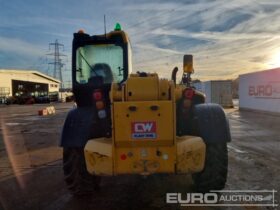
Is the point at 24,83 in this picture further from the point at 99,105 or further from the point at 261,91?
the point at 99,105

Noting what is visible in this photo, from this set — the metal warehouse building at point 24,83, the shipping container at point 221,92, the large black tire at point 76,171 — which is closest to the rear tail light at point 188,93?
the large black tire at point 76,171

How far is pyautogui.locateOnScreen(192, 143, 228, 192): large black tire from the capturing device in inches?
195

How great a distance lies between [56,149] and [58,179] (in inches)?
148

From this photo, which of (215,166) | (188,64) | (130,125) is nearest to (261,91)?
(188,64)

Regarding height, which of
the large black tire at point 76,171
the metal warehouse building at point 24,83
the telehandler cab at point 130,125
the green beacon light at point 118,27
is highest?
the metal warehouse building at point 24,83

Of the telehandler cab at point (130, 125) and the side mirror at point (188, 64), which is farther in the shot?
the side mirror at point (188, 64)

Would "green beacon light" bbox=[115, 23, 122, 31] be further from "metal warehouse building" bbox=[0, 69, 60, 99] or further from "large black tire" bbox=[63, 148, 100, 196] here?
"metal warehouse building" bbox=[0, 69, 60, 99]

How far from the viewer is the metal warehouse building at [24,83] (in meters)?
61.3

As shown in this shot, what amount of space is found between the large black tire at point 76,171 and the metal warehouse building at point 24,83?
60.2 m

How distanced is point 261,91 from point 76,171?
847 inches

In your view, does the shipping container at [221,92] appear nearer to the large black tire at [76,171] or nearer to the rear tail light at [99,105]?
the large black tire at [76,171]

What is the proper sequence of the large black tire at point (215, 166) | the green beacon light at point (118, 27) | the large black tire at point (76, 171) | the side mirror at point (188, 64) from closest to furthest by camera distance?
1. the large black tire at point (215, 166)
2. the large black tire at point (76, 171)
3. the side mirror at point (188, 64)
4. the green beacon light at point (118, 27)

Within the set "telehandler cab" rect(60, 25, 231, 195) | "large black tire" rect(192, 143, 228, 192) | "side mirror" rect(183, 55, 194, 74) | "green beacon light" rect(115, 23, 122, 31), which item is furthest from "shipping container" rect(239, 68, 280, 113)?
"large black tire" rect(192, 143, 228, 192)

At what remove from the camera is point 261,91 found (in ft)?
78.5
